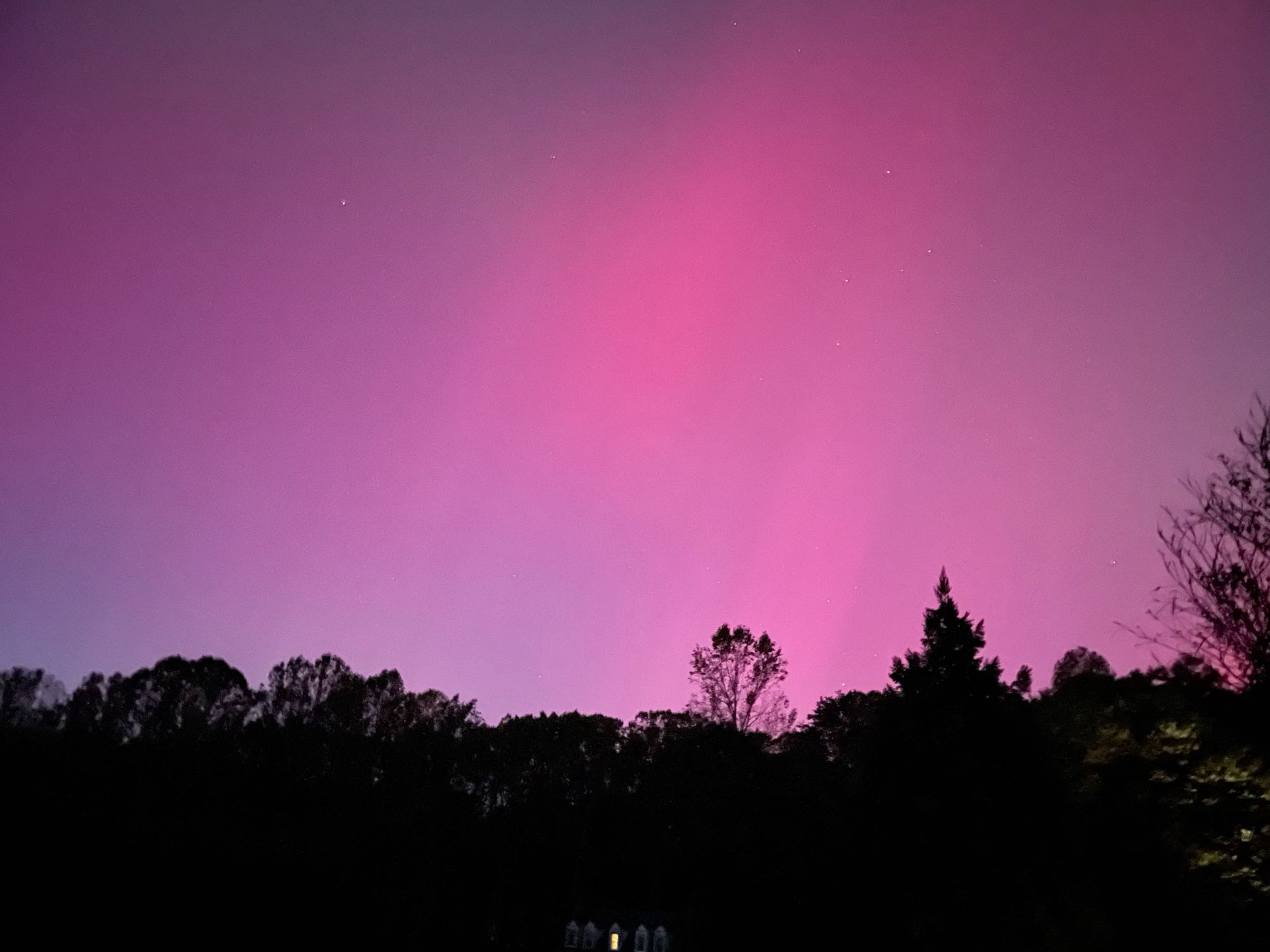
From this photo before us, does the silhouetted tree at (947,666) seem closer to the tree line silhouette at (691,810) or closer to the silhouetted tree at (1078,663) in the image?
the tree line silhouette at (691,810)

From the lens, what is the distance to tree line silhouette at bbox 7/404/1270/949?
2991cm

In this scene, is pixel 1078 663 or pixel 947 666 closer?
pixel 947 666

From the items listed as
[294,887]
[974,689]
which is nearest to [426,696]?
[294,887]

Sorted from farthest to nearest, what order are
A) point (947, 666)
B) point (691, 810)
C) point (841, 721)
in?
point (841, 721)
point (691, 810)
point (947, 666)

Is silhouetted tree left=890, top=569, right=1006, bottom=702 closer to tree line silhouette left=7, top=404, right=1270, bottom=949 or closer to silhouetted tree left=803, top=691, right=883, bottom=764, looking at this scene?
tree line silhouette left=7, top=404, right=1270, bottom=949

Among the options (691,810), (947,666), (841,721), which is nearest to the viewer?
Result: (947,666)

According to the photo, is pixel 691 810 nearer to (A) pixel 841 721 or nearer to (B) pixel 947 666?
(A) pixel 841 721

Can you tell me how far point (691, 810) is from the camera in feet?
202

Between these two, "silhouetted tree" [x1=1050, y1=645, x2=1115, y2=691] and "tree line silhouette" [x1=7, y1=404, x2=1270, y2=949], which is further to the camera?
"silhouetted tree" [x1=1050, y1=645, x2=1115, y2=691]

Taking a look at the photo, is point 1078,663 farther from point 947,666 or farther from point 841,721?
point 947,666

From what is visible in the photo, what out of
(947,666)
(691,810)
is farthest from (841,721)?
(947,666)

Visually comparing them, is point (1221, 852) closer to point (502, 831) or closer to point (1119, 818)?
point (1119, 818)

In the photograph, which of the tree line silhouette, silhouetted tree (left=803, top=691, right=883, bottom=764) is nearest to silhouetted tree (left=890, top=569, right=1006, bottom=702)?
the tree line silhouette

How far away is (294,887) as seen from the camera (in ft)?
176
